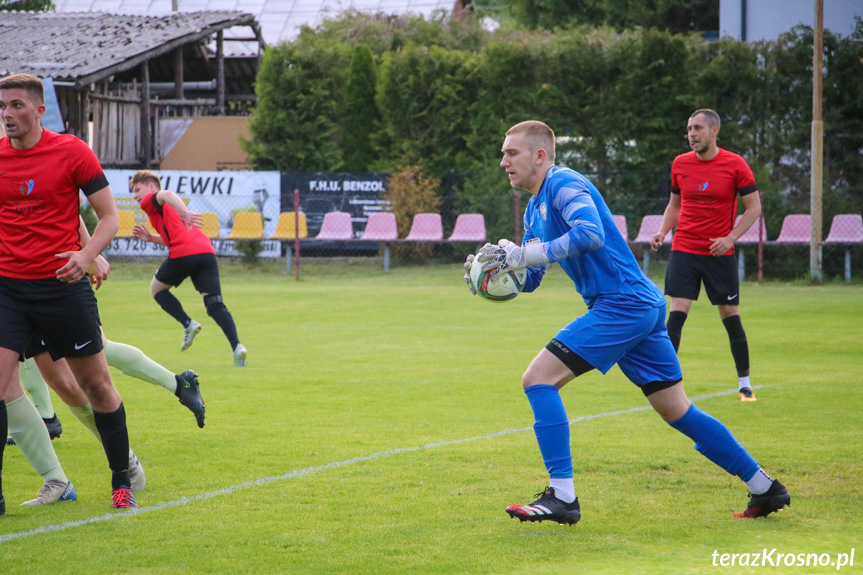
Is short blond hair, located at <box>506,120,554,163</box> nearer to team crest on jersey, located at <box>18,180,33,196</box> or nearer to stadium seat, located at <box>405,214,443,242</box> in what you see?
team crest on jersey, located at <box>18,180,33,196</box>

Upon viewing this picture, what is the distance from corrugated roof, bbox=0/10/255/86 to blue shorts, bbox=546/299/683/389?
81.2 feet

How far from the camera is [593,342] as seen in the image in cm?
480

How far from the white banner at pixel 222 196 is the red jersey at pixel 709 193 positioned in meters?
16.2

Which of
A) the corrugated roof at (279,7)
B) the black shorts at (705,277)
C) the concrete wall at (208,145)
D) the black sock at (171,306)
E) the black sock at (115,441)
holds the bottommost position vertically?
the black sock at (115,441)

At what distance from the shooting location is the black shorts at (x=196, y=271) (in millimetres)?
10508

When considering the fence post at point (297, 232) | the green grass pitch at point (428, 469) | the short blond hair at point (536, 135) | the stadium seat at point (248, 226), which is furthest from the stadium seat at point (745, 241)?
the short blond hair at point (536, 135)

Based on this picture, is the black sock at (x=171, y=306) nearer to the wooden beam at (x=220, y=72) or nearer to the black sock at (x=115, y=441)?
the black sock at (x=115, y=441)

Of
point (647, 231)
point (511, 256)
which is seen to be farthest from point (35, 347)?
point (647, 231)

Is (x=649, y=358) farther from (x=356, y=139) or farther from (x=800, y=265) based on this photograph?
(x=356, y=139)

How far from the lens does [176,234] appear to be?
10586 millimetres

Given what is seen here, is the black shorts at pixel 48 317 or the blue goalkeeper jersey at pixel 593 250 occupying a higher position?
the blue goalkeeper jersey at pixel 593 250

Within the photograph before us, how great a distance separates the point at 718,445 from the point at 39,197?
354 cm

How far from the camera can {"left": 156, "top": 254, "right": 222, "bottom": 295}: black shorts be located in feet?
34.5

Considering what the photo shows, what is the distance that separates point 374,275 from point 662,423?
15.4 meters
